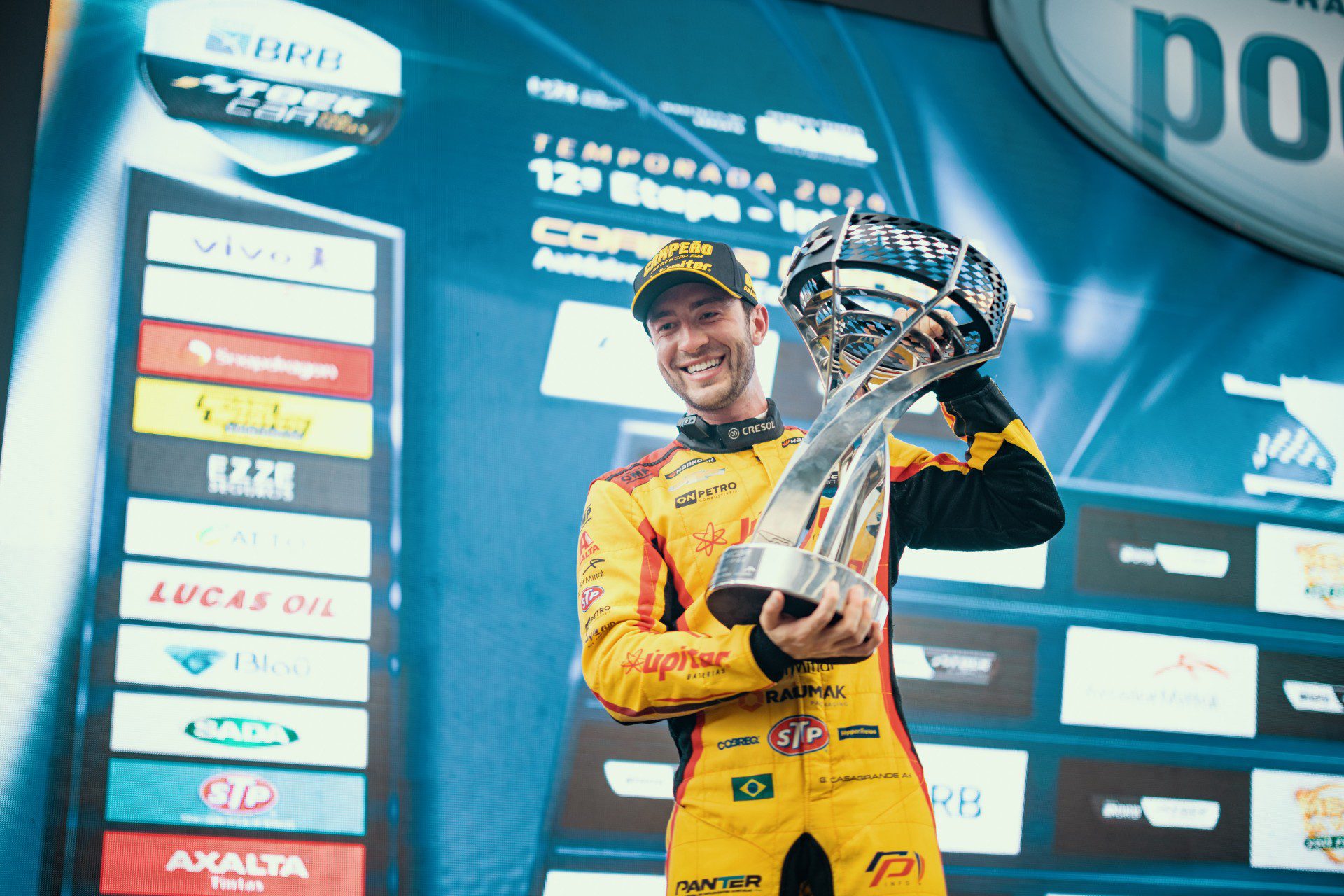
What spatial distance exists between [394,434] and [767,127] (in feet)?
3.49

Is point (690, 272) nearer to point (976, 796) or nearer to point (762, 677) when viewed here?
point (762, 677)

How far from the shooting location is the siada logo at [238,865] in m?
1.87

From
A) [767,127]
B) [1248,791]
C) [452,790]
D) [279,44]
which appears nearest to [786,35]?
[767,127]

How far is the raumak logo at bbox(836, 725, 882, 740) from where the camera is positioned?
1.20 m

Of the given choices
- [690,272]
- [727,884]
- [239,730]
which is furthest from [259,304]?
[727,884]

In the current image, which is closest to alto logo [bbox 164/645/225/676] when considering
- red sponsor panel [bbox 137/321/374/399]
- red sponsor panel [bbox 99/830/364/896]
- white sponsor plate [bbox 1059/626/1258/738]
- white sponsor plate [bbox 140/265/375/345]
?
red sponsor panel [bbox 99/830/364/896]

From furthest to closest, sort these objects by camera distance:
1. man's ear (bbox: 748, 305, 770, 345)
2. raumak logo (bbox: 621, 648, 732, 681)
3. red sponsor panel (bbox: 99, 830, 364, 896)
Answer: red sponsor panel (bbox: 99, 830, 364, 896) < man's ear (bbox: 748, 305, 770, 345) < raumak logo (bbox: 621, 648, 732, 681)

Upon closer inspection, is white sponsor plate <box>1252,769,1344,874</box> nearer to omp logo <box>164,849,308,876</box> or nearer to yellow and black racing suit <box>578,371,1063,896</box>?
yellow and black racing suit <box>578,371,1063,896</box>

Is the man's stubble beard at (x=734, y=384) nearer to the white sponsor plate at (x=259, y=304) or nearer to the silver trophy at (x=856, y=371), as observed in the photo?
the silver trophy at (x=856, y=371)

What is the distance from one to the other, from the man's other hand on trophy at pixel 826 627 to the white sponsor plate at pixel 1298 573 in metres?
1.89

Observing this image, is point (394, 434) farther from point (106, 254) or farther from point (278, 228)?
point (106, 254)

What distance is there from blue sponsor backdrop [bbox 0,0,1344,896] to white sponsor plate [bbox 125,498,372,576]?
0.26 ft

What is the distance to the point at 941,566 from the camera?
2344 mm

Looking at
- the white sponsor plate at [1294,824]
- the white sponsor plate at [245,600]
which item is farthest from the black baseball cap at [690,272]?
the white sponsor plate at [1294,824]
